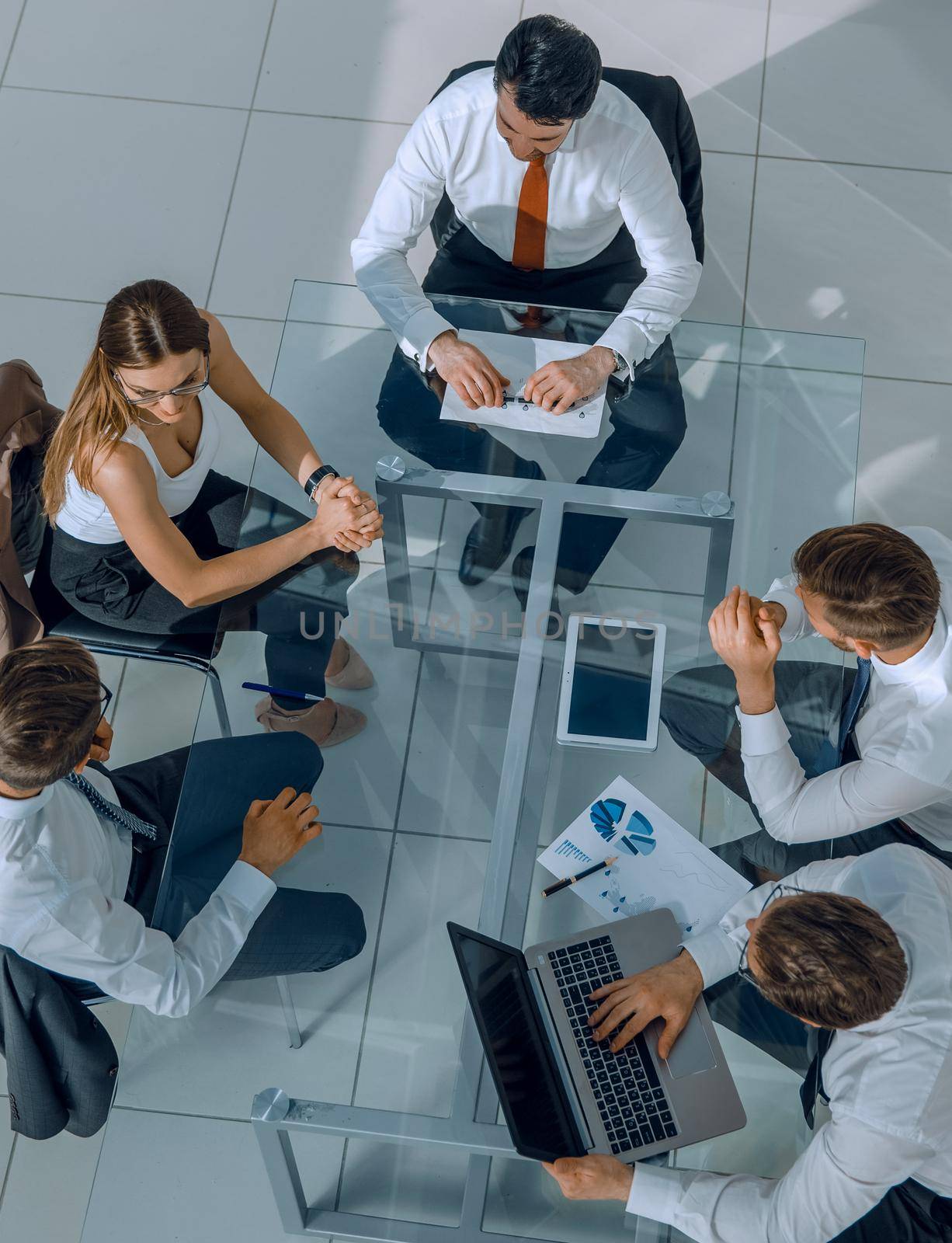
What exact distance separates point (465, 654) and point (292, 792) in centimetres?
42

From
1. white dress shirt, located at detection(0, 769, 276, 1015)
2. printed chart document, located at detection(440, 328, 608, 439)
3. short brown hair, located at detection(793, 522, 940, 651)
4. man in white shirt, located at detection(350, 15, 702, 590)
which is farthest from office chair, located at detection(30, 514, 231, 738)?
short brown hair, located at detection(793, 522, 940, 651)

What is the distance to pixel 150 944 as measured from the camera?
1707 mm

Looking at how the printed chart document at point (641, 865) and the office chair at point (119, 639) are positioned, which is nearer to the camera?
the printed chart document at point (641, 865)

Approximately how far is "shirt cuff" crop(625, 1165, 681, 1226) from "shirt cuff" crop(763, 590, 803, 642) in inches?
35.8

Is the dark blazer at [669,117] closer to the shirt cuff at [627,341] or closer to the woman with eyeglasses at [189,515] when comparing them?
the shirt cuff at [627,341]

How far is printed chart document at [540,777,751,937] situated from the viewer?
1.81 m

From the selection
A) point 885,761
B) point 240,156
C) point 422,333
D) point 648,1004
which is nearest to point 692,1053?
point 648,1004

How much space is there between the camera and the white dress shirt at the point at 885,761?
175 cm

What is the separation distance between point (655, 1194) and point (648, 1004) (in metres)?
0.27

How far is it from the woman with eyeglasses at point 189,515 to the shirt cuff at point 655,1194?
Answer: 0.86 meters

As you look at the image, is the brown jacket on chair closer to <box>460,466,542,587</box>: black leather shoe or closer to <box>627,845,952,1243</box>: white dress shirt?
<box>460,466,542,587</box>: black leather shoe

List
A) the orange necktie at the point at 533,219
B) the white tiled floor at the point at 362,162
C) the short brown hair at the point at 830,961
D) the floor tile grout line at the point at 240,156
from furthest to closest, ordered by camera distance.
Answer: the floor tile grout line at the point at 240,156
the white tiled floor at the point at 362,162
the orange necktie at the point at 533,219
the short brown hair at the point at 830,961

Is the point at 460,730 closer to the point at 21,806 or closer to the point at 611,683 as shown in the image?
the point at 611,683

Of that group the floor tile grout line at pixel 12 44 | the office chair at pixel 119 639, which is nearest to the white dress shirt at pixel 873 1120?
the office chair at pixel 119 639
